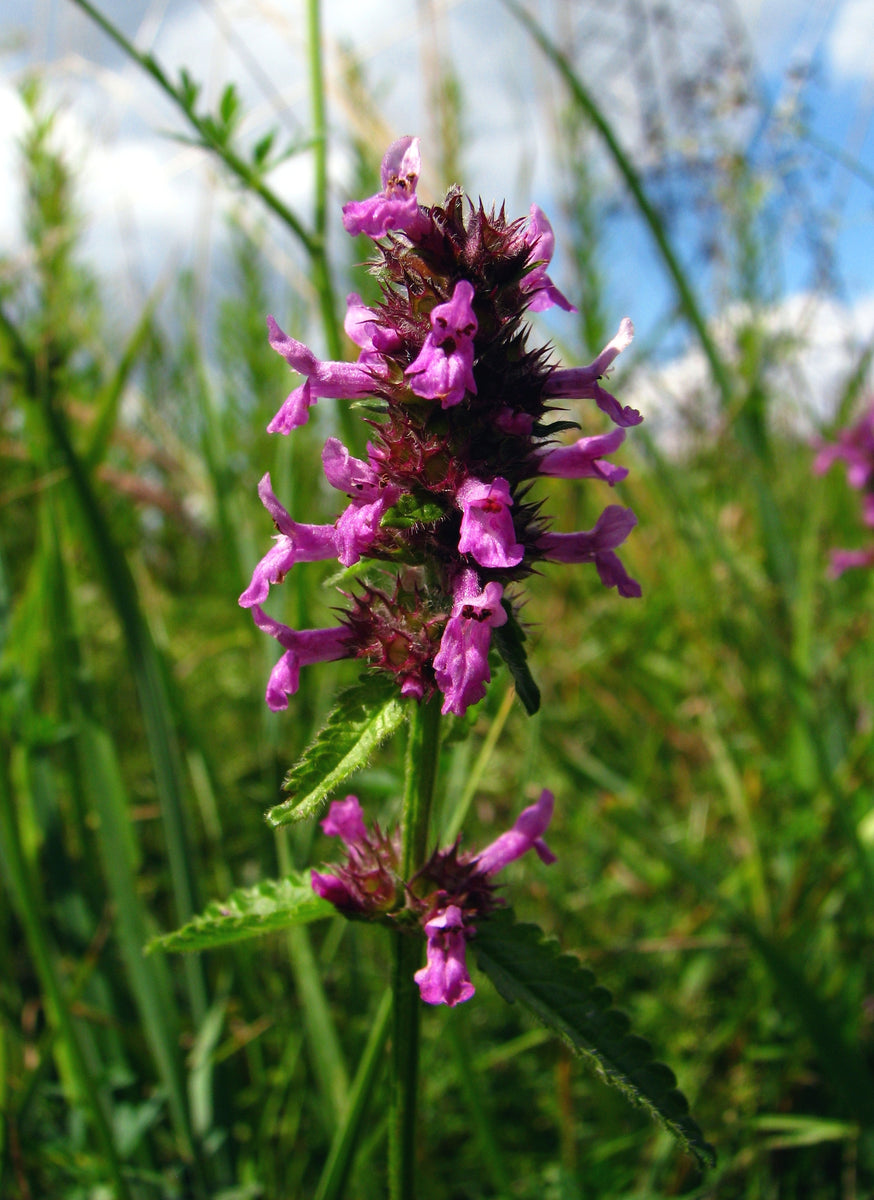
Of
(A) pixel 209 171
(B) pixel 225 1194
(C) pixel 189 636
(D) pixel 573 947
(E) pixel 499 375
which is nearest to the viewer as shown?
(E) pixel 499 375

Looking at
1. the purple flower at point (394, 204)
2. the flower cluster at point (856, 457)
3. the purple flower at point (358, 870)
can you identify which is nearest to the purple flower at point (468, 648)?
the purple flower at point (358, 870)

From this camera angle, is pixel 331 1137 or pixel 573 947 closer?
pixel 331 1137

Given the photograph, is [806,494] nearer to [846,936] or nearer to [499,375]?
[846,936]

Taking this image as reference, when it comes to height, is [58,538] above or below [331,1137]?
above

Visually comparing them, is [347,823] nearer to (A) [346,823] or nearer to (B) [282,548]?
(A) [346,823]

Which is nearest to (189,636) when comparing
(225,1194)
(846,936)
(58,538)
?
(58,538)

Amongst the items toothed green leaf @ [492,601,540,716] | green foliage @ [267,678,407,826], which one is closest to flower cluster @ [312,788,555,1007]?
green foliage @ [267,678,407,826]

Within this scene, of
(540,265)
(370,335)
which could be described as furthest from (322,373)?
(540,265)
